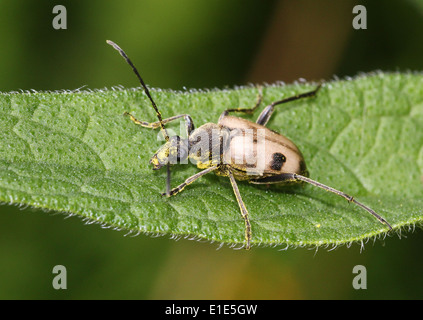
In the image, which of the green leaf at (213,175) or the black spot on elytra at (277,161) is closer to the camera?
the green leaf at (213,175)

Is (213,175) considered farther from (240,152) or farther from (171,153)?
(171,153)

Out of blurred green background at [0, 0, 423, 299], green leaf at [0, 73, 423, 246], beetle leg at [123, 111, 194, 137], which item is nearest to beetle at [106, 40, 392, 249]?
beetle leg at [123, 111, 194, 137]

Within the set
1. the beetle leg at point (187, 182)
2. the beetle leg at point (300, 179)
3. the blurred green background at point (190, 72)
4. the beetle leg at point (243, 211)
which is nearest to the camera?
the beetle leg at point (243, 211)

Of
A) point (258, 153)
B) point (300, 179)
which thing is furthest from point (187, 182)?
point (300, 179)

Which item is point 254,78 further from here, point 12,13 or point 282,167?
point 12,13

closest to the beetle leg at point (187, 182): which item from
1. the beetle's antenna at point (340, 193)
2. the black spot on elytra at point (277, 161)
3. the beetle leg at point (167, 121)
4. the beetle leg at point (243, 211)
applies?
the beetle leg at point (243, 211)

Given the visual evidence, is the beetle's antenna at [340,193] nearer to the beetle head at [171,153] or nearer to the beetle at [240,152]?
the beetle at [240,152]

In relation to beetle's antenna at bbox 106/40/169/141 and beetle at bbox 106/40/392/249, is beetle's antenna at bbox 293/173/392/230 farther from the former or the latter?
beetle's antenna at bbox 106/40/169/141
